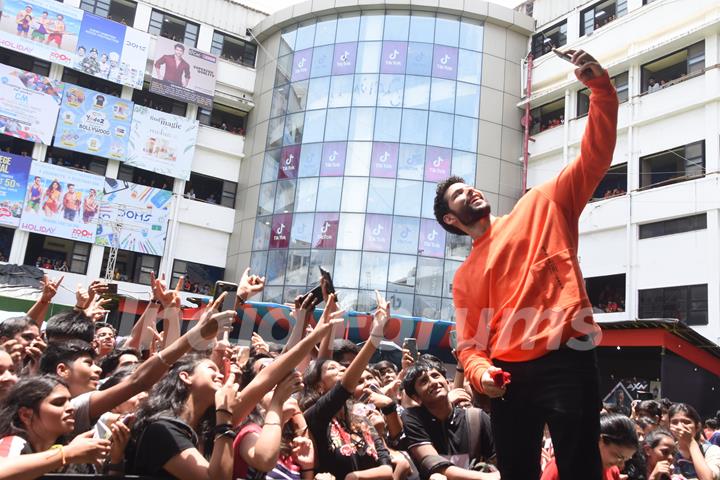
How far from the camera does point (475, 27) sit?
86.8ft

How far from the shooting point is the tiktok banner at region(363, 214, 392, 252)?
23.6m

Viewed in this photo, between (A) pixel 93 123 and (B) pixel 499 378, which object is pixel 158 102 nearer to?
(A) pixel 93 123

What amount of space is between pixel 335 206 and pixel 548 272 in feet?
72.5

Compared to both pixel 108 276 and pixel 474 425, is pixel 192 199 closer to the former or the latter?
pixel 108 276

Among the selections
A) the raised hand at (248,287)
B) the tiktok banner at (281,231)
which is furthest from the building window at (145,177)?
the raised hand at (248,287)

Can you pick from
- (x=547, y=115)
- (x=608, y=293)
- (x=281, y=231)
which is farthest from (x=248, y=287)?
(x=547, y=115)

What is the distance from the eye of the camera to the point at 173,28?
2845 centimetres

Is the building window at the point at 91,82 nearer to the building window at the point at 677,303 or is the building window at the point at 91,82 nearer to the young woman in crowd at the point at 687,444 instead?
the building window at the point at 677,303

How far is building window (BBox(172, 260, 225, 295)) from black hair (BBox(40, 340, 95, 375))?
22.9 metres

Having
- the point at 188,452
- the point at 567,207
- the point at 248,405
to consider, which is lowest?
the point at 188,452

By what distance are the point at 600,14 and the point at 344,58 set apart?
10555 mm

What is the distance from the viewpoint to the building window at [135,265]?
26.3m

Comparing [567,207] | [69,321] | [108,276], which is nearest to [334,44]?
[108,276]

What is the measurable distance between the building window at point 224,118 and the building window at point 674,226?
716 inches
